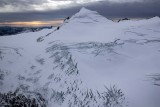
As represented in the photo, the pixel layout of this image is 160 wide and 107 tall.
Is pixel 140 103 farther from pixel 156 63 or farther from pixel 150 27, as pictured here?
pixel 150 27

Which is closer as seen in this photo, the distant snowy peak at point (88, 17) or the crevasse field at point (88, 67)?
the crevasse field at point (88, 67)

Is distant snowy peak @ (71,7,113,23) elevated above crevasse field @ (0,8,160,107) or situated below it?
above

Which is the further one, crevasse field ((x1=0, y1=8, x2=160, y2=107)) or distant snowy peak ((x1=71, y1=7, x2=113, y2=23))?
distant snowy peak ((x1=71, y1=7, x2=113, y2=23))

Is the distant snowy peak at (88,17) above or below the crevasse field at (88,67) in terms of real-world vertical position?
above

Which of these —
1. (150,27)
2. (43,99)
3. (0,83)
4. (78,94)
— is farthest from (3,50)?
(150,27)
